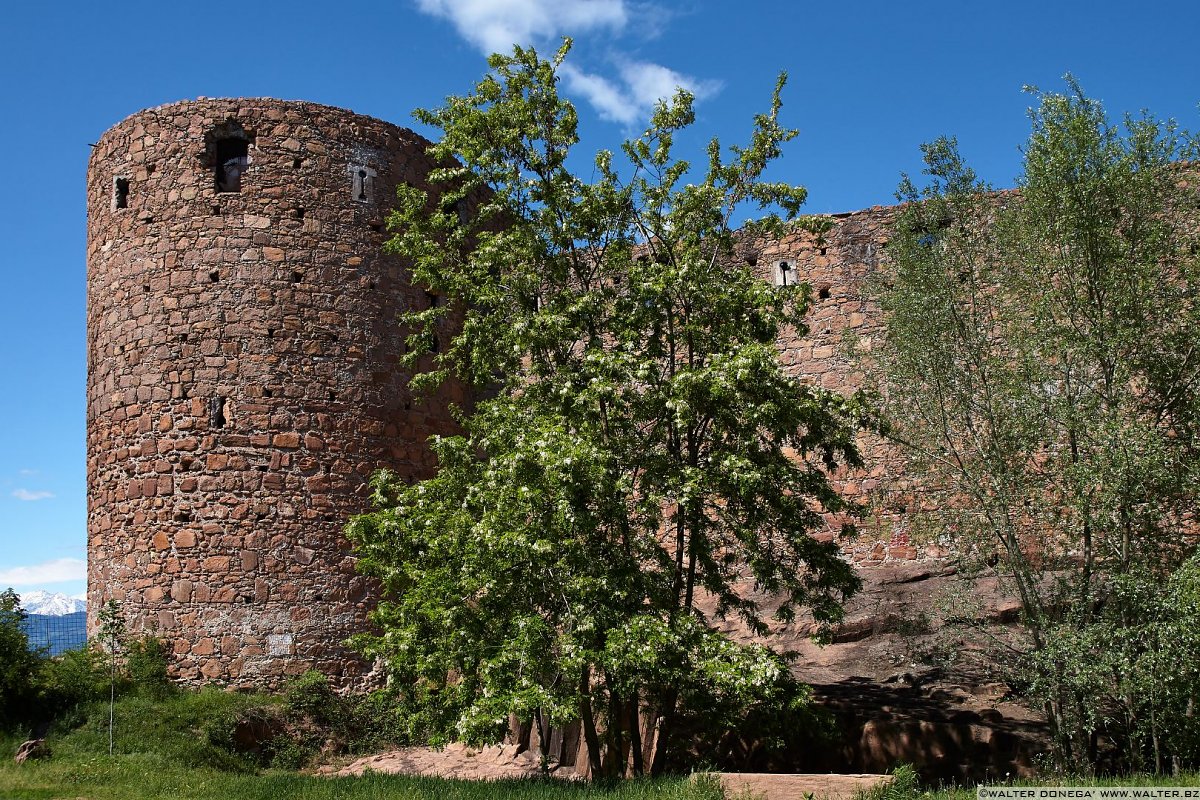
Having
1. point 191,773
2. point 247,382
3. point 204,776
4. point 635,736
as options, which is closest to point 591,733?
point 635,736

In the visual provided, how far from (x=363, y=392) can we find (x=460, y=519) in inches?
227

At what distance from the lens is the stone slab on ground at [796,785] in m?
8.95

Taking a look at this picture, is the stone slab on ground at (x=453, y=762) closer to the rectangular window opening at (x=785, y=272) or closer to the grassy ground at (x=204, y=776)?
the grassy ground at (x=204, y=776)

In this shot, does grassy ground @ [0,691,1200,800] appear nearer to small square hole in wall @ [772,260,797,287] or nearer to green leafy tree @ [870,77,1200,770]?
green leafy tree @ [870,77,1200,770]

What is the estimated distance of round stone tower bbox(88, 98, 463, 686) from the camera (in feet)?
48.9

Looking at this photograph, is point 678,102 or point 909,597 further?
point 909,597

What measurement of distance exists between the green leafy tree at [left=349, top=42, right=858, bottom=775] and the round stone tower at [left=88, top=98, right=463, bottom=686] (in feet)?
9.55

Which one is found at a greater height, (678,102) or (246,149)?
(246,149)

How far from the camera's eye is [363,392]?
16078mm

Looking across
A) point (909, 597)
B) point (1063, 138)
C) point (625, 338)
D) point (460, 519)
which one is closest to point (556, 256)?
point (625, 338)

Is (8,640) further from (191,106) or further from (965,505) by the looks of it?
(965,505)

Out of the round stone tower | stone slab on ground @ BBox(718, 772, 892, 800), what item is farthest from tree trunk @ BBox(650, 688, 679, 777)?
the round stone tower

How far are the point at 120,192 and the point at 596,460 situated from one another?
10.4 m

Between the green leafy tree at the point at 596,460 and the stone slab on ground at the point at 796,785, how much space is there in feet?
2.68
